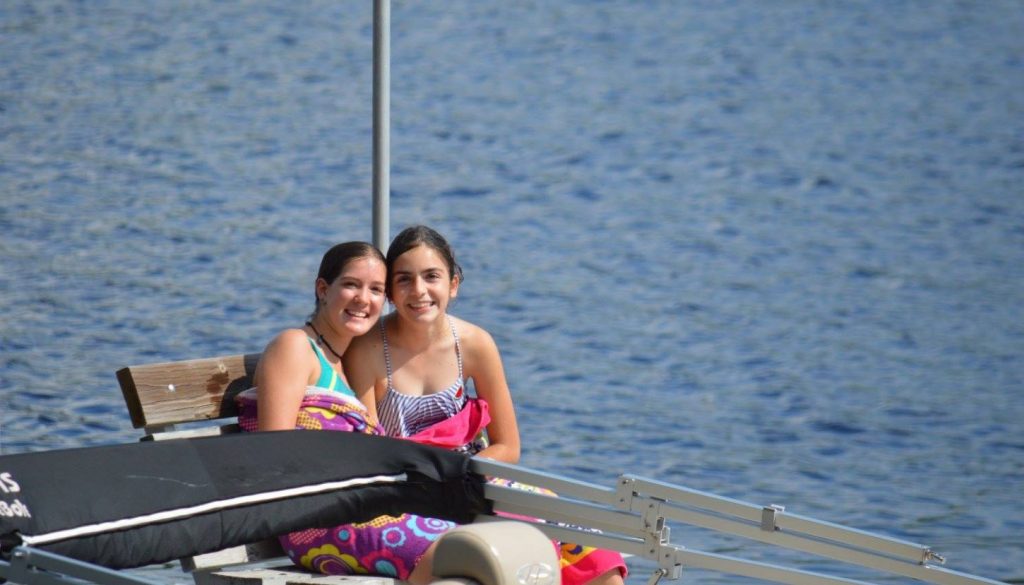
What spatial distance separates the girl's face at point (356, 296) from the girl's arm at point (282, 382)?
0.53 ft

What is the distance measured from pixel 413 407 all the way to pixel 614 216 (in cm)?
907

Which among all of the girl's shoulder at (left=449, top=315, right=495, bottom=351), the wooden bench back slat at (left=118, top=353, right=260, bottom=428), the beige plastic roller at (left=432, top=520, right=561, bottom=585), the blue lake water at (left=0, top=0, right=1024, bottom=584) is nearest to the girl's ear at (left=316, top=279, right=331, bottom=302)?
the wooden bench back slat at (left=118, top=353, right=260, bottom=428)

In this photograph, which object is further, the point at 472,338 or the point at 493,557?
the point at 472,338

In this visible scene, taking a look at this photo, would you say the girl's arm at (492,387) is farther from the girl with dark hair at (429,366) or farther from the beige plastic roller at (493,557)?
the beige plastic roller at (493,557)

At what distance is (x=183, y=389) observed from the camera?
14.4ft

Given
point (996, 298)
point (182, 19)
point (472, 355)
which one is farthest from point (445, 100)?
point (472, 355)

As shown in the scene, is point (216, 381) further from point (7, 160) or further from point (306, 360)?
point (7, 160)

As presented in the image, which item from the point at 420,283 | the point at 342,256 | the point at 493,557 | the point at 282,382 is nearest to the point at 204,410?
the point at 282,382

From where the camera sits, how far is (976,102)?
1744cm

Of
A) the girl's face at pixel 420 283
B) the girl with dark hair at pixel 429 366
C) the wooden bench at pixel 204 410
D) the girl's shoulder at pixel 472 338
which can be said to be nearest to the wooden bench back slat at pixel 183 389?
the wooden bench at pixel 204 410

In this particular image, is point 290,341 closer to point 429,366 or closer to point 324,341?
point 324,341

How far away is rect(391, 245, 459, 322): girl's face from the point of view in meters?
4.52

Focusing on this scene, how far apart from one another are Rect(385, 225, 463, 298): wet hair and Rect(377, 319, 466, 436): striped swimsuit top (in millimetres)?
177

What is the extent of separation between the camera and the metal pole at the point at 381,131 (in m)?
4.90
